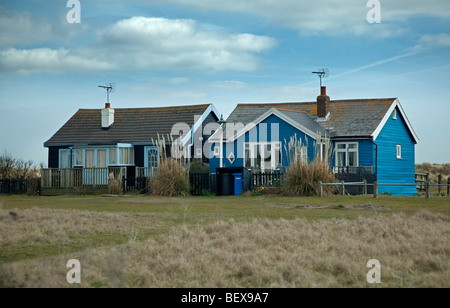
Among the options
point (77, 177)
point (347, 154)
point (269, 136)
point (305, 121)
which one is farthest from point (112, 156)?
point (347, 154)

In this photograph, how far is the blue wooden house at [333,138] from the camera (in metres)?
32.9

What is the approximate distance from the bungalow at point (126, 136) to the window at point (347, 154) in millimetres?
8928

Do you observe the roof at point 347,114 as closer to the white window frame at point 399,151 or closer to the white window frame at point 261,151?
the white window frame at point 261,151

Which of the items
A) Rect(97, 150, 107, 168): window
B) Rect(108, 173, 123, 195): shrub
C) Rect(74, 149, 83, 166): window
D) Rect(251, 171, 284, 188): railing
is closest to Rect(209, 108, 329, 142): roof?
Rect(251, 171, 284, 188): railing

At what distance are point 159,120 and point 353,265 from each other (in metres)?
30.5

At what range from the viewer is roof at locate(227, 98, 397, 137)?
33.4 metres

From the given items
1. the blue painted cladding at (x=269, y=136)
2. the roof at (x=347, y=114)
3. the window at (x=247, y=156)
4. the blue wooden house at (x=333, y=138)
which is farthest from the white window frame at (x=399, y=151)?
the window at (x=247, y=156)

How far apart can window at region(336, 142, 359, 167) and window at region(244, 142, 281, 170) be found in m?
3.37

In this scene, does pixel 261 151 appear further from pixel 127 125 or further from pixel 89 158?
pixel 89 158

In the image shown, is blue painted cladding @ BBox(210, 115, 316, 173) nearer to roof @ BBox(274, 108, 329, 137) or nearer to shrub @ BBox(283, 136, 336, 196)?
roof @ BBox(274, 108, 329, 137)

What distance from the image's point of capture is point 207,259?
9.08 meters

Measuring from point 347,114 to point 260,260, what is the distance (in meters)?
27.5

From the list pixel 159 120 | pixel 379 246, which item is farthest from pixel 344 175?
pixel 379 246

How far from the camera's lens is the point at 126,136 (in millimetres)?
37188
